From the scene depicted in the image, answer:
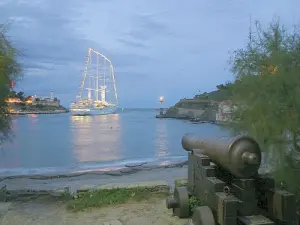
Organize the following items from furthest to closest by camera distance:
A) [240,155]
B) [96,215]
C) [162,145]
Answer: [162,145] < [96,215] < [240,155]

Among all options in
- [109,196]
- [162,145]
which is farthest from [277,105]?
[162,145]

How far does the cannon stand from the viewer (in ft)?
12.7

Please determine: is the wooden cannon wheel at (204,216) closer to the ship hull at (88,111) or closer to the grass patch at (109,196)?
the grass patch at (109,196)

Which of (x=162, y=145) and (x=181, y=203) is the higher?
(x=181, y=203)

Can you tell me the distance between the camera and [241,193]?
13.3 feet

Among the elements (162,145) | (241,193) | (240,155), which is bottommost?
(162,145)

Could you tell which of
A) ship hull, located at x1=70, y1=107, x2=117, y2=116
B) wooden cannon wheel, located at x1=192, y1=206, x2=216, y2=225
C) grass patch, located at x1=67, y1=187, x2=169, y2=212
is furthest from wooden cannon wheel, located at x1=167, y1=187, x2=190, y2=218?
ship hull, located at x1=70, y1=107, x2=117, y2=116

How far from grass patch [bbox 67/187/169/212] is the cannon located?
2.76 metres

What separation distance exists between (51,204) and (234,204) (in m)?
4.70

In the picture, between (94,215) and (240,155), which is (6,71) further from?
(240,155)

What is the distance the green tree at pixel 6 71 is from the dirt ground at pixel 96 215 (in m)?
3.14

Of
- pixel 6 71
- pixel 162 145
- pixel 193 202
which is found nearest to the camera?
pixel 193 202

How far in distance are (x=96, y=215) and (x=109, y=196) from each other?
0.93 metres

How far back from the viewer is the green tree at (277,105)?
625 cm
